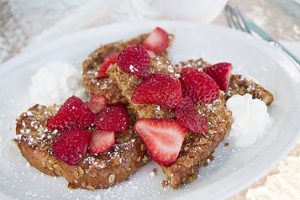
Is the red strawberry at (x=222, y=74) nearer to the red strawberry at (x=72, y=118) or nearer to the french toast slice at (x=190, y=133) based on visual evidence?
the french toast slice at (x=190, y=133)

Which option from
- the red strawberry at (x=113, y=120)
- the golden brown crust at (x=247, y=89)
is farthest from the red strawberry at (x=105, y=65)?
the golden brown crust at (x=247, y=89)

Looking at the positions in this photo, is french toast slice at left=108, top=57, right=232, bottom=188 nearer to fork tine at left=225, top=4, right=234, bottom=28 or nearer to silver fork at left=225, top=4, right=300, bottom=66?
silver fork at left=225, top=4, right=300, bottom=66

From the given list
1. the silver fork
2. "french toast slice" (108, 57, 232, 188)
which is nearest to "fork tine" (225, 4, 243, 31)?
the silver fork

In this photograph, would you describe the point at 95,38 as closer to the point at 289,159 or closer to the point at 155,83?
the point at 155,83

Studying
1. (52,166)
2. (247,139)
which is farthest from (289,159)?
(52,166)

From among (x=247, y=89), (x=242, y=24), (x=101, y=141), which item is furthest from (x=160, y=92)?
(x=242, y=24)

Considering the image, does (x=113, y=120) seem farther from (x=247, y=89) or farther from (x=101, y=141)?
(x=247, y=89)

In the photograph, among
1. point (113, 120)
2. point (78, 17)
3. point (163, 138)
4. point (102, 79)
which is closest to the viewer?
point (163, 138)
